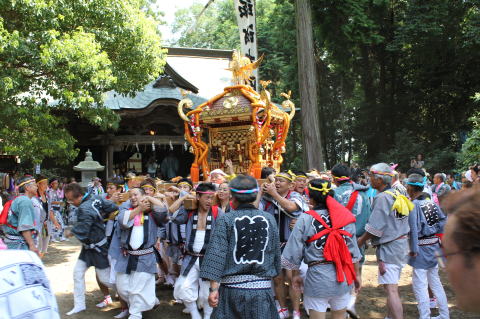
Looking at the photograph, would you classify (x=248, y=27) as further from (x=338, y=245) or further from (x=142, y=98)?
(x=338, y=245)

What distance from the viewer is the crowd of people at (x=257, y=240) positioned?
323 centimetres

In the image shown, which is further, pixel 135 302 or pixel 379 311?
pixel 379 311

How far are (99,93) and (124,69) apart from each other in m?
1.25

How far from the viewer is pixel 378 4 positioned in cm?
1608

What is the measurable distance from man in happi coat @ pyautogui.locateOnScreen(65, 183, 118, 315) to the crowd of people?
0.04 feet

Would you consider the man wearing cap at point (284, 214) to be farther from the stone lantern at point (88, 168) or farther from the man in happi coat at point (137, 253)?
the stone lantern at point (88, 168)

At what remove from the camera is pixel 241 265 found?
3191mm

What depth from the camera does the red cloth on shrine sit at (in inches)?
134

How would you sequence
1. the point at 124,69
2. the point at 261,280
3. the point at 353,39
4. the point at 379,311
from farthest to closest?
the point at 353,39 < the point at 124,69 < the point at 379,311 < the point at 261,280

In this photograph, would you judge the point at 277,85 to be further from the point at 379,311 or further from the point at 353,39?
Result: the point at 379,311

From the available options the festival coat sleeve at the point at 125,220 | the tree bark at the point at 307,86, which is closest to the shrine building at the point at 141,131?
the tree bark at the point at 307,86

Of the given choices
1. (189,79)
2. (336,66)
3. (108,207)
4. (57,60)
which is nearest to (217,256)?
(108,207)

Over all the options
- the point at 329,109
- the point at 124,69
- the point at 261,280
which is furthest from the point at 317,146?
the point at 329,109

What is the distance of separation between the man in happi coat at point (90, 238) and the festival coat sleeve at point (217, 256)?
2.56 meters
